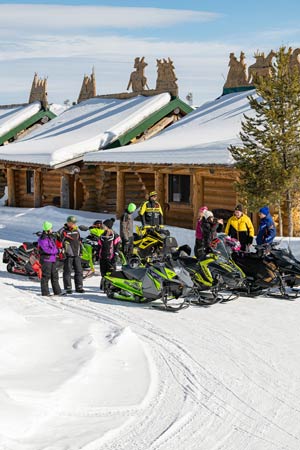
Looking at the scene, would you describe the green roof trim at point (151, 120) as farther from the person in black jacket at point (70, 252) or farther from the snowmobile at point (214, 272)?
the snowmobile at point (214, 272)

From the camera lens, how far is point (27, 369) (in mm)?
7457

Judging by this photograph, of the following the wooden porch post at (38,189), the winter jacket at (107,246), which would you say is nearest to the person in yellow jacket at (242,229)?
the winter jacket at (107,246)

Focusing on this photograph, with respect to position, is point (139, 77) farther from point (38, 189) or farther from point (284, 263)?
point (284, 263)

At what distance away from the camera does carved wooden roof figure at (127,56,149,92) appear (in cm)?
2945

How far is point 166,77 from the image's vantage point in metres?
27.6

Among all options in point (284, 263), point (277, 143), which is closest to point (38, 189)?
point (277, 143)

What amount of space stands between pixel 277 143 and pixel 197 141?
5.69m

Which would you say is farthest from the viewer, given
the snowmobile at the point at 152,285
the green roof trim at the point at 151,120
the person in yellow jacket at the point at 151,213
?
the green roof trim at the point at 151,120

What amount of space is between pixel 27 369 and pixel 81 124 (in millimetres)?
22101

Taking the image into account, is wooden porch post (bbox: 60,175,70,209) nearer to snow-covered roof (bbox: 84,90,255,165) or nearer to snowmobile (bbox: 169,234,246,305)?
snow-covered roof (bbox: 84,90,255,165)

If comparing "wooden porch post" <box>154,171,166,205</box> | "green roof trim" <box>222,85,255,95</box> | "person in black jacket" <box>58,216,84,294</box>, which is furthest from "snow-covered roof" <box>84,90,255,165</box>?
"person in black jacket" <box>58,216,84,294</box>

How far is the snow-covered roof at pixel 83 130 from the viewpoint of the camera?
2373 centimetres

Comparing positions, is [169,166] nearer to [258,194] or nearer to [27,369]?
[258,194]

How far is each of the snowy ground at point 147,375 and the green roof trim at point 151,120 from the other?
14.2 meters
